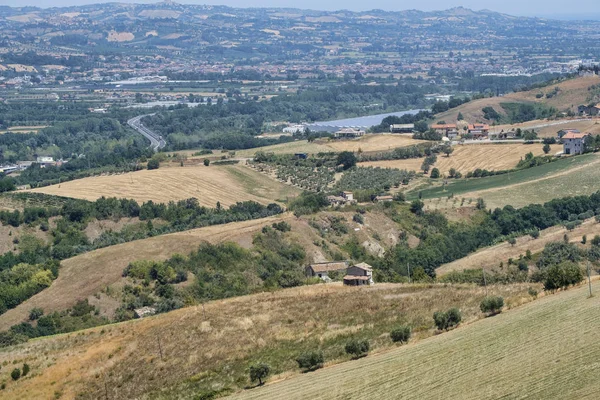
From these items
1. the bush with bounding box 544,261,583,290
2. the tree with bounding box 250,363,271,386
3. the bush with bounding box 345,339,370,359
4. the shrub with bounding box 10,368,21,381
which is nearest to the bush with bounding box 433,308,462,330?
the bush with bounding box 345,339,370,359

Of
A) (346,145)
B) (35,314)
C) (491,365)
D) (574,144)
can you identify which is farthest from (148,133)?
(491,365)

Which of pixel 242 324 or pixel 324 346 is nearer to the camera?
pixel 324 346

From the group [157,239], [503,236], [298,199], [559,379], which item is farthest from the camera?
[298,199]

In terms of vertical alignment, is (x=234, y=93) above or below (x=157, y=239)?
below

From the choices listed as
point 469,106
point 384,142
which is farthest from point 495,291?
point 469,106

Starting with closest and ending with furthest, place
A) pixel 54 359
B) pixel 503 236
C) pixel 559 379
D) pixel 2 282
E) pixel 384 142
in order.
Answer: pixel 559 379
pixel 54 359
pixel 2 282
pixel 503 236
pixel 384 142

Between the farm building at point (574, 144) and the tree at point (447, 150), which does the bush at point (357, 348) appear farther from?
the tree at point (447, 150)

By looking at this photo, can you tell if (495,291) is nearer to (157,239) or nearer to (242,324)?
(242,324)
